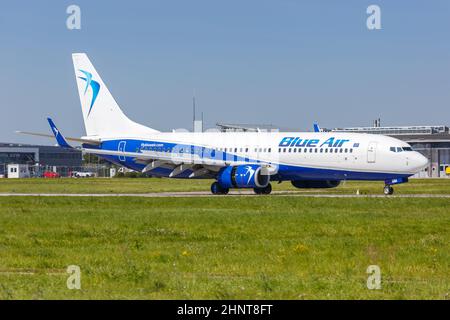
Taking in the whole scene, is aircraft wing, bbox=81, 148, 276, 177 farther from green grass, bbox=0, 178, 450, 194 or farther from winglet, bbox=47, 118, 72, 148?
green grass, bbox=0, 178, 450, 194

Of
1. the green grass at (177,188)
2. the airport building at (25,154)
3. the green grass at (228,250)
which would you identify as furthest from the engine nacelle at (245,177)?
the airport building at (25,154)

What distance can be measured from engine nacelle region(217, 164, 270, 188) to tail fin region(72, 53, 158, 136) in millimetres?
9263

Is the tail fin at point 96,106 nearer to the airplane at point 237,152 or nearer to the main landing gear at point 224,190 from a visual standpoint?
the airplane at point 237,152

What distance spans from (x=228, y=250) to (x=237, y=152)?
111 feet

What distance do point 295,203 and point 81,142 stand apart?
78.3 ft

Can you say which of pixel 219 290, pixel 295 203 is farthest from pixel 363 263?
pixel 295 203

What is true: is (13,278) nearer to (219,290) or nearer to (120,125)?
(219,290)

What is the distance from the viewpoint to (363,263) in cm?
2197

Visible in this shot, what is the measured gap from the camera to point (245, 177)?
55.0 metres

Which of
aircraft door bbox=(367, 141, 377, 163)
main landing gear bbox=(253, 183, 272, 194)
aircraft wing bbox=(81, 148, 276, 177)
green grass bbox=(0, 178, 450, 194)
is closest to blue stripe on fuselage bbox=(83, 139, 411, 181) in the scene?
aircraft wing bbox=(81, 148, 276, 177)

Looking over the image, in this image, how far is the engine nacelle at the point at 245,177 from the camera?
54969 mm

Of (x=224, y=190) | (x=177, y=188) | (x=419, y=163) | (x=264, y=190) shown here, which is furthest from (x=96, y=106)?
(x=419, y=163)

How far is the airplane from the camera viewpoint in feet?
175

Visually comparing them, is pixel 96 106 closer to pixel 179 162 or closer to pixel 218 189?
pixel 179 162
